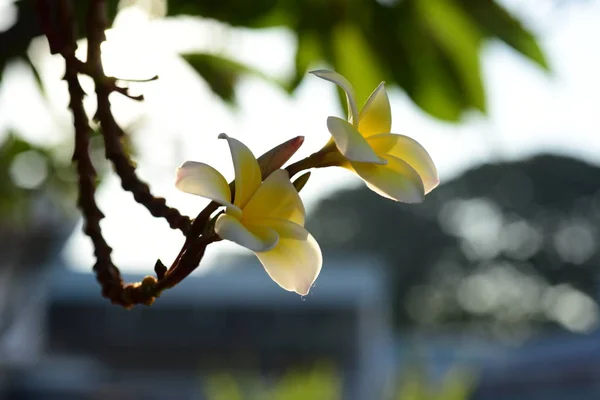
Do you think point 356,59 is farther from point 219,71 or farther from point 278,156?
point 278,156

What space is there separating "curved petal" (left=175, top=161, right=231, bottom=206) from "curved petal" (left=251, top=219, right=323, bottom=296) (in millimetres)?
25

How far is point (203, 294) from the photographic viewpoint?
8805 millimetres

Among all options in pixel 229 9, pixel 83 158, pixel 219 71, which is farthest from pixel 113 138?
pixel 219 71

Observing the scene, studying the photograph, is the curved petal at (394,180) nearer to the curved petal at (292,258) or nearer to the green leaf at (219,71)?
the curved petal at (292,258)

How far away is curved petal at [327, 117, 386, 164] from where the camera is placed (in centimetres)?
29

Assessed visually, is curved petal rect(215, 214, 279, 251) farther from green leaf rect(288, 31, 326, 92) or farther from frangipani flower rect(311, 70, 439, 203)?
green leaf rect(288, 31, 326, 92)

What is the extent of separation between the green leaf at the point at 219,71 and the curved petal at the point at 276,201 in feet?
2.21

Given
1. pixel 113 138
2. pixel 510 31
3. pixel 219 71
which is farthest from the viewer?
pixel 219 71

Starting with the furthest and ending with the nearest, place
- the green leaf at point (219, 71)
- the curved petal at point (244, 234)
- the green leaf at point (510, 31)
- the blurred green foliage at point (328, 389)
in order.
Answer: the blurred green foliage at point (328, 389) < the green leaf at point (219, 71) < the green leaf at point (510, 31) < the curved petal at point (244, 234)

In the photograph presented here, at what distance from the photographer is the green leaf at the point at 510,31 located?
0.81 meters

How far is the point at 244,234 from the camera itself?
0.28m

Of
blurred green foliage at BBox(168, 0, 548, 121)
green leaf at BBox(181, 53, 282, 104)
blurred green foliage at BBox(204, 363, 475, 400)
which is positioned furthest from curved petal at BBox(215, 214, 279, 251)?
blurred green foliage at BBox(204, 363, 475, 400)

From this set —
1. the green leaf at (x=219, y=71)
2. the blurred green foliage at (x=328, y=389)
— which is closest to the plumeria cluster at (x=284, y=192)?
the green leaf at (x=219, y=71)

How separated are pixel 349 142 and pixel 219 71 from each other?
2.29 ft
